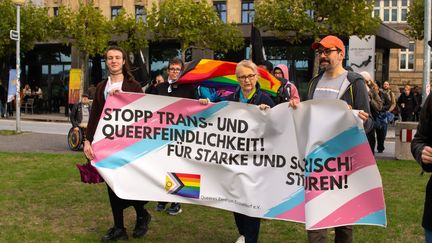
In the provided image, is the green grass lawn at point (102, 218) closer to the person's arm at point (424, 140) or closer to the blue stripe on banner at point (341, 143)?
the blue stripe on banner at point (341, 143)

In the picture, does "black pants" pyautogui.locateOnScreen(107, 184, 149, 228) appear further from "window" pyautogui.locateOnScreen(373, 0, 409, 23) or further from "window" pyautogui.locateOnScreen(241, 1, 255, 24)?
"window" pyautogui.locateOnScreen(373, 0, 409, 23)

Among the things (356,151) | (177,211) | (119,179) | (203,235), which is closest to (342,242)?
(356,151)

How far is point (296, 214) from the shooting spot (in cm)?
A: 451

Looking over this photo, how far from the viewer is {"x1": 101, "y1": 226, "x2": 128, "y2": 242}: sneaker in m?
5.48

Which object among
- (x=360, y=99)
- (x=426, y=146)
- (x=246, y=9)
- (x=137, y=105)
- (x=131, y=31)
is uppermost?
(x=246, y=9)

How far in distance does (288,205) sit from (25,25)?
3005cm

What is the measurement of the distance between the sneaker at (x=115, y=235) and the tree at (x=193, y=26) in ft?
76.8

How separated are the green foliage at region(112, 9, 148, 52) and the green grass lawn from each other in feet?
69.4

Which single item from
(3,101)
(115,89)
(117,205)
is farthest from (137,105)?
(3,101)

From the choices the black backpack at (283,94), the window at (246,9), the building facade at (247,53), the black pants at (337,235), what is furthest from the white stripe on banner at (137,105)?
the window at (246,9)

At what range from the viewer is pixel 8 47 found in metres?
33.0

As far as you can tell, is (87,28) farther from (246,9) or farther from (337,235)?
(337,235)

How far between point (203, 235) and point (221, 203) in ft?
3.41

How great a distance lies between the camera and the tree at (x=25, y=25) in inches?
1235
